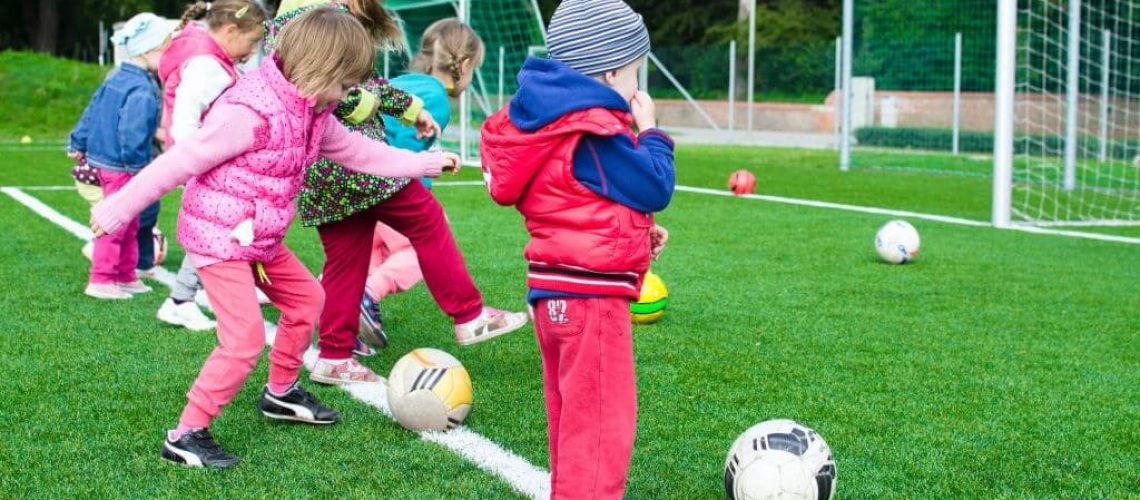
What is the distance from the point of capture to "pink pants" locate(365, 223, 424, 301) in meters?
5.97

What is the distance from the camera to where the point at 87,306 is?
22.3 feet

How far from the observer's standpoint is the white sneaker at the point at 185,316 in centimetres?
620

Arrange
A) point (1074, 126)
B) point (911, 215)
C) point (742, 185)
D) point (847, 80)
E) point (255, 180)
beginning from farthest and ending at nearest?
1. point (847, 80)
2. point (1074, 126)
3. point (742, 185)
4. point (911, 215)
5. point (255, 180)

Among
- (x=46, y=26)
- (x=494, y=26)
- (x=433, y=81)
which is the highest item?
(x=46, y=26)

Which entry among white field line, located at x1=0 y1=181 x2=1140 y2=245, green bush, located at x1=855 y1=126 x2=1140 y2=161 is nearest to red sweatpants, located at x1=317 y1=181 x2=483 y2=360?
white field line, located at x1=0 y1=181 x2=1140 y2=245

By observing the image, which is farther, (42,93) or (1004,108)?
(42,93)

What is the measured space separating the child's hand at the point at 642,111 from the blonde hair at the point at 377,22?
2.04m

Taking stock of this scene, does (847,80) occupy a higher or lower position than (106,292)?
higher

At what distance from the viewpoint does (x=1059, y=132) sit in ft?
59.4

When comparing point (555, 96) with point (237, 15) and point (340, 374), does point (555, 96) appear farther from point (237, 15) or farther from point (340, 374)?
point (237, 15)

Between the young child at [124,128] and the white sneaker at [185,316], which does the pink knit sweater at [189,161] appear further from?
the young child at [124,128]

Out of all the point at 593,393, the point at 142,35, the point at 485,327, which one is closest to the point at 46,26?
the point at 142,35

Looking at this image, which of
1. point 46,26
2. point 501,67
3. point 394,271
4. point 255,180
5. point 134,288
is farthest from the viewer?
point 46,26

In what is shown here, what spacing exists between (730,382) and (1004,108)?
7.24 meters
